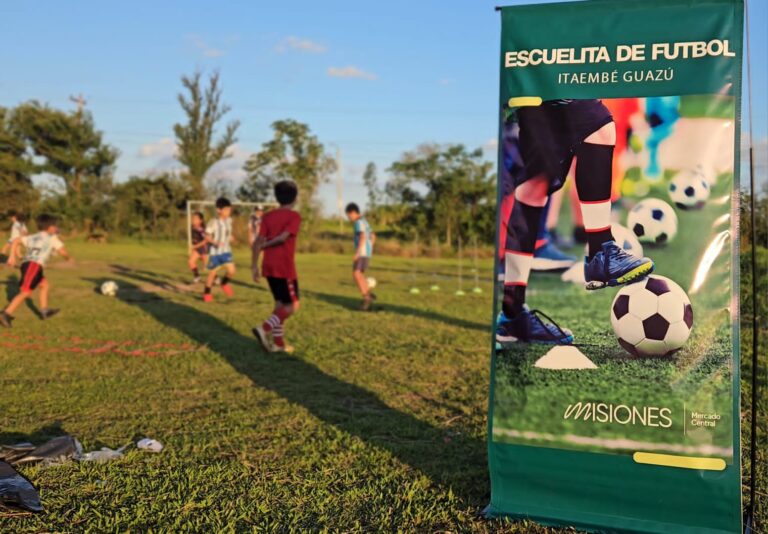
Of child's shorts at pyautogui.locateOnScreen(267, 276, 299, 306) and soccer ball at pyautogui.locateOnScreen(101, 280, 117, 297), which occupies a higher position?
child's shorts at pyautogui.locateOnScreen(267, 276, 299, 306)

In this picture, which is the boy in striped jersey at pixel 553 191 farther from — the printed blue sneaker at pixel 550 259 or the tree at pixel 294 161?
the tree at pixel 294 161

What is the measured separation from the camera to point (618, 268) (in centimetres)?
333

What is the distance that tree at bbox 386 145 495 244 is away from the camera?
40.6 m

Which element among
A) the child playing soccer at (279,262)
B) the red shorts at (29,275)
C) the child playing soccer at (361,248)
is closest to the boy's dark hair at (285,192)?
the child playing soccer at (279,262)

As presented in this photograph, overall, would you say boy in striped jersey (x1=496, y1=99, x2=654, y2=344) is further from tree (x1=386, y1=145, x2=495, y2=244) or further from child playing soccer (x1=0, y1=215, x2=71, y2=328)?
tree (x1=386, y1=145, x2=495, y2=244)

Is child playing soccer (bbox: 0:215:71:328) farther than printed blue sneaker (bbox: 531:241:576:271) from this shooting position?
Yes

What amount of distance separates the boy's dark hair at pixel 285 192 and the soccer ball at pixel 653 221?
5443 mm

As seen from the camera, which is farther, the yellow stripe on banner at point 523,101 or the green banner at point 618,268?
the yellow stripe on banner at point 523,101

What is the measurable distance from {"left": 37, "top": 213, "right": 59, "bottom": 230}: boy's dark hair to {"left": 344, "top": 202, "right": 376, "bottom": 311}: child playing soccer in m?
4.93

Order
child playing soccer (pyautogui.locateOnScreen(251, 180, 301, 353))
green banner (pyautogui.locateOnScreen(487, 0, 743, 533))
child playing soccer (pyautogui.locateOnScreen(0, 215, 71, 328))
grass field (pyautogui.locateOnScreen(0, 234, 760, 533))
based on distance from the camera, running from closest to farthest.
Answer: green banner (pyautogui.locateOnScreen(487, 0, 743, 533))
grass field (pyautogui.locateOnScreen(0, 234, 760, 533))
child playing soccer (pyautogui.locateOnScreen(251, 180, 301, 353))
child playing soccer (pyautogui.locateOnScreen(0, 215, 71, 328))

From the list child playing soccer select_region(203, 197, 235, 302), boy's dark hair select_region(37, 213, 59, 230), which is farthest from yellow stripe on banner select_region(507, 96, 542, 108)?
child playing soccer select_region(203, 197, 235, 302)

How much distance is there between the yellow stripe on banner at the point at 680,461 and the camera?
10.5 ft

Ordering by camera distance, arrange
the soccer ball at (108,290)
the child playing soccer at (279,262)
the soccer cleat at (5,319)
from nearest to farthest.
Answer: the child playing soccer at (279,262), the soccer cleat at (5,319), the soccer ball at (108,290)

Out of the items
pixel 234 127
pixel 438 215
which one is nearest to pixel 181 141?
A: pixel 234 127
